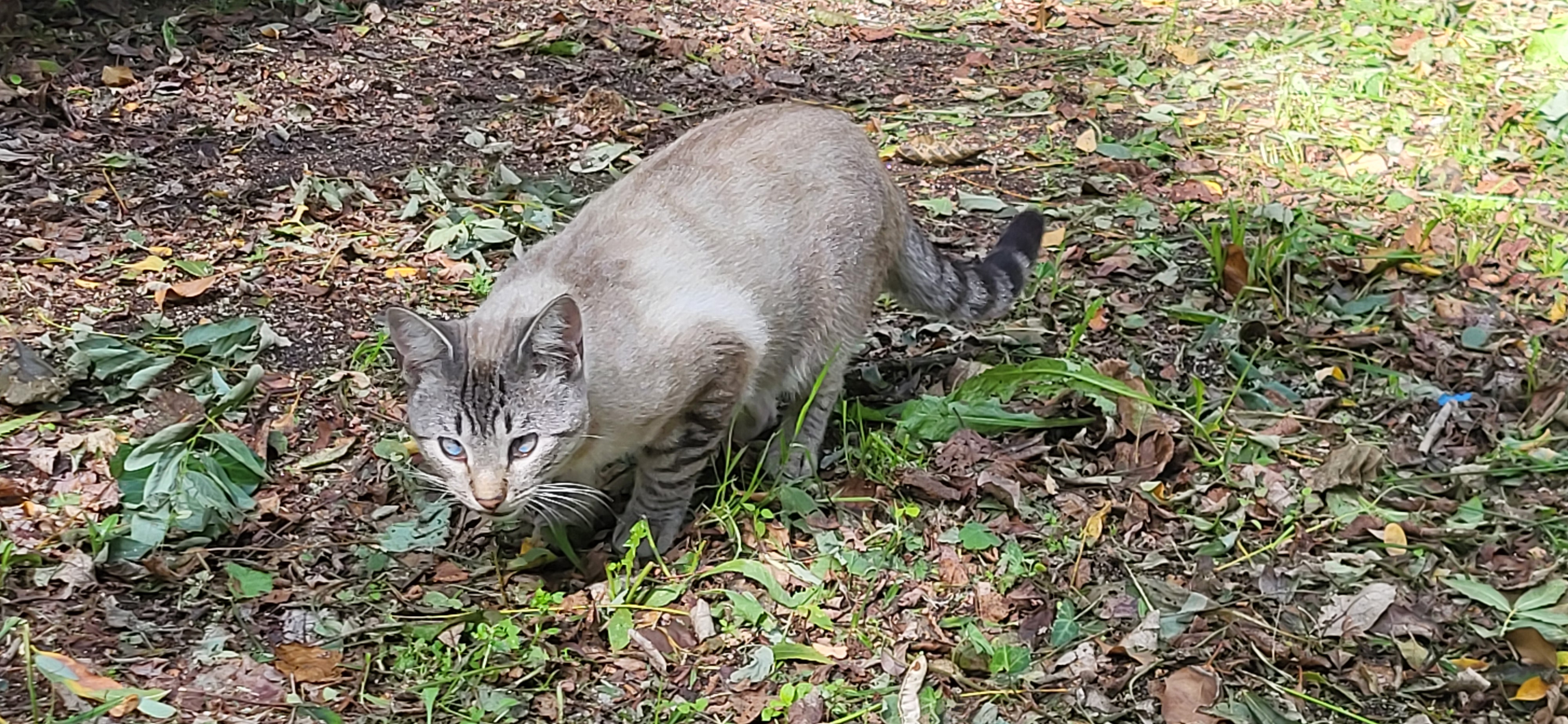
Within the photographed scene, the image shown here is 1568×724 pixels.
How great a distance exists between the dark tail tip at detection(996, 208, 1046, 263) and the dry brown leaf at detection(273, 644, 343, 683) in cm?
236

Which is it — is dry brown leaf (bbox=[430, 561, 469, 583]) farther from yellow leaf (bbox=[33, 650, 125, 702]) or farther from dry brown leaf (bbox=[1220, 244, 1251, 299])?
dry brown leaf (bbox=[1220, 244, 1251, 299])

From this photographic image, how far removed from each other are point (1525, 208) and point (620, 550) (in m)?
3.75

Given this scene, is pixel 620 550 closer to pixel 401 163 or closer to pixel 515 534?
pixel 515 534

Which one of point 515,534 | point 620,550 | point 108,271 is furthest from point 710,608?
point 108,271

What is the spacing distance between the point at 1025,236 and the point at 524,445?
1.90 metres

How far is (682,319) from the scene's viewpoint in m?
3.42

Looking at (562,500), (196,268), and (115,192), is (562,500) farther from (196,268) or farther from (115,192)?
(115,192)

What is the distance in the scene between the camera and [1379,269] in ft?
15.3

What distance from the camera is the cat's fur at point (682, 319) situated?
3.13m

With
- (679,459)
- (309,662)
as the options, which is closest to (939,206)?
(679,459)

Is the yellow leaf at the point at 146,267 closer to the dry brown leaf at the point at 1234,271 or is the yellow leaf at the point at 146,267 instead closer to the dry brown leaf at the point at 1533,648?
the dry brown leaf at the point at 1234,271

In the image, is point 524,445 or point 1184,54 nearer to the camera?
point 524,445

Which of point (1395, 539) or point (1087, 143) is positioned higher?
point (1087, 143)

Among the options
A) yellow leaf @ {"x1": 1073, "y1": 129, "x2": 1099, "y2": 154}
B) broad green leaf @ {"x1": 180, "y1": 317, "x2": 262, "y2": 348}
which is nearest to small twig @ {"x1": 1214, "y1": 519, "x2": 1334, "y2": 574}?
yellow leaf @ {"x1": 1073, "y1": 129, "x2": 1099, "y2": 154}
